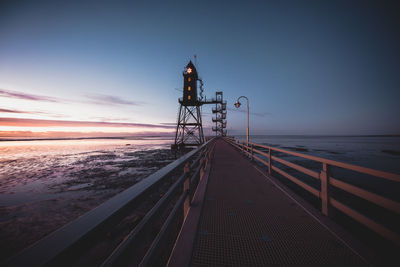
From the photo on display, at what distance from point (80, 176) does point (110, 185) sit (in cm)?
364

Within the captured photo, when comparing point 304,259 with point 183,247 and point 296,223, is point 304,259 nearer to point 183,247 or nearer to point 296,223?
point 296,223

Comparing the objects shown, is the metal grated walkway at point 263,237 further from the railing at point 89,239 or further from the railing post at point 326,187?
the railing at point 89,239

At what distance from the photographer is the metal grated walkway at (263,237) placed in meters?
1.88

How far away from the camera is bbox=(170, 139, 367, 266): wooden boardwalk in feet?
6.15

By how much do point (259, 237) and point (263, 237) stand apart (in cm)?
6

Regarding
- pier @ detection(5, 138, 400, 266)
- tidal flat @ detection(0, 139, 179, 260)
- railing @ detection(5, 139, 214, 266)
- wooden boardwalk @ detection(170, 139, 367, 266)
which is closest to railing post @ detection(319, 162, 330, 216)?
pier @ detection(5, 138, 400, 266)

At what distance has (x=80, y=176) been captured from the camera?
32.7 ft

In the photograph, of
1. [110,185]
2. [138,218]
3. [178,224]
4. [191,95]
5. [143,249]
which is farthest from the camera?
[191,95]

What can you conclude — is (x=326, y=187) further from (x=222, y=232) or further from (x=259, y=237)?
(x=222, y=232)

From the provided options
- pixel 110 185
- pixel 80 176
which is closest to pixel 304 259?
pixel 110 185

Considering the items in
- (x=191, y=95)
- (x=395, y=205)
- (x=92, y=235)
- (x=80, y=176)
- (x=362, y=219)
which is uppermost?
(x=191, y=95)

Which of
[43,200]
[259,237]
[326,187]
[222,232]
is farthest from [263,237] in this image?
[43,200]

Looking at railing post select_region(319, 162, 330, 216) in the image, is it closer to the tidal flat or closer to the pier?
the pier

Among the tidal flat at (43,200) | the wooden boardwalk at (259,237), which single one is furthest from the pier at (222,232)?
the tidal flat at (43,200)
